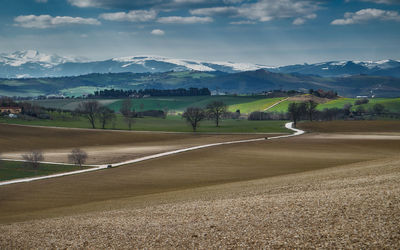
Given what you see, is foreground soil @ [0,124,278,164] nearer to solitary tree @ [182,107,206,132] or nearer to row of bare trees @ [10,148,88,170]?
row of bare trees @ [10,148,88,170]

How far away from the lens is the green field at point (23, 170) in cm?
6346

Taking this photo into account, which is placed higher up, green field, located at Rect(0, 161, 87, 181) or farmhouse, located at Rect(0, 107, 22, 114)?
farmhouse, located at Rect(0, 107, 22, 114)

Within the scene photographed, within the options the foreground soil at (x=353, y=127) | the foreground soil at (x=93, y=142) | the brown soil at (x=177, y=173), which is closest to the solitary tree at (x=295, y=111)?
the foreground soil at (x=353, y=127)

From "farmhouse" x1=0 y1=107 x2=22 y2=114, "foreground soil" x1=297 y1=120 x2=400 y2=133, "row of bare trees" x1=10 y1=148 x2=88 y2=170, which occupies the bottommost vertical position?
"row of bare trees" x1=10 y1=148 x2=88 y2=170

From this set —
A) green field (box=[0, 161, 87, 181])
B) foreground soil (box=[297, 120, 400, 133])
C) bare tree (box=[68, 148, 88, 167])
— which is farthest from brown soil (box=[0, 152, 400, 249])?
foreground soil (box=[297, 120, 400, 133])

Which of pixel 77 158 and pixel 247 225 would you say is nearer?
pixel 247 225

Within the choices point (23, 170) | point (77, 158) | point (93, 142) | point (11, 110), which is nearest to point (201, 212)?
point (23, 170)

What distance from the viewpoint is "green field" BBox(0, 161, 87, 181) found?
63.5m

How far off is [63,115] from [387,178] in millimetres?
167644

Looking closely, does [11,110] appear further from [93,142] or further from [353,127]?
[353,127]

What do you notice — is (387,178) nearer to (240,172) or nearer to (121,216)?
(121,216)

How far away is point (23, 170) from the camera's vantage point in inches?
2687

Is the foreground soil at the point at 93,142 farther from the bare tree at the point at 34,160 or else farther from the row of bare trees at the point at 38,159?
the bare tree at the point at 34,160

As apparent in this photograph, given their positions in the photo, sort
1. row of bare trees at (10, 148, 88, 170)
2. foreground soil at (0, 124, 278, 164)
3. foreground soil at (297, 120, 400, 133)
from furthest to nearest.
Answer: foreground soil at (297, 120, 400, 133)
foreground soil at (0, 124, 278, 164)
row of bare trees at (10, 148, 88, 170)
